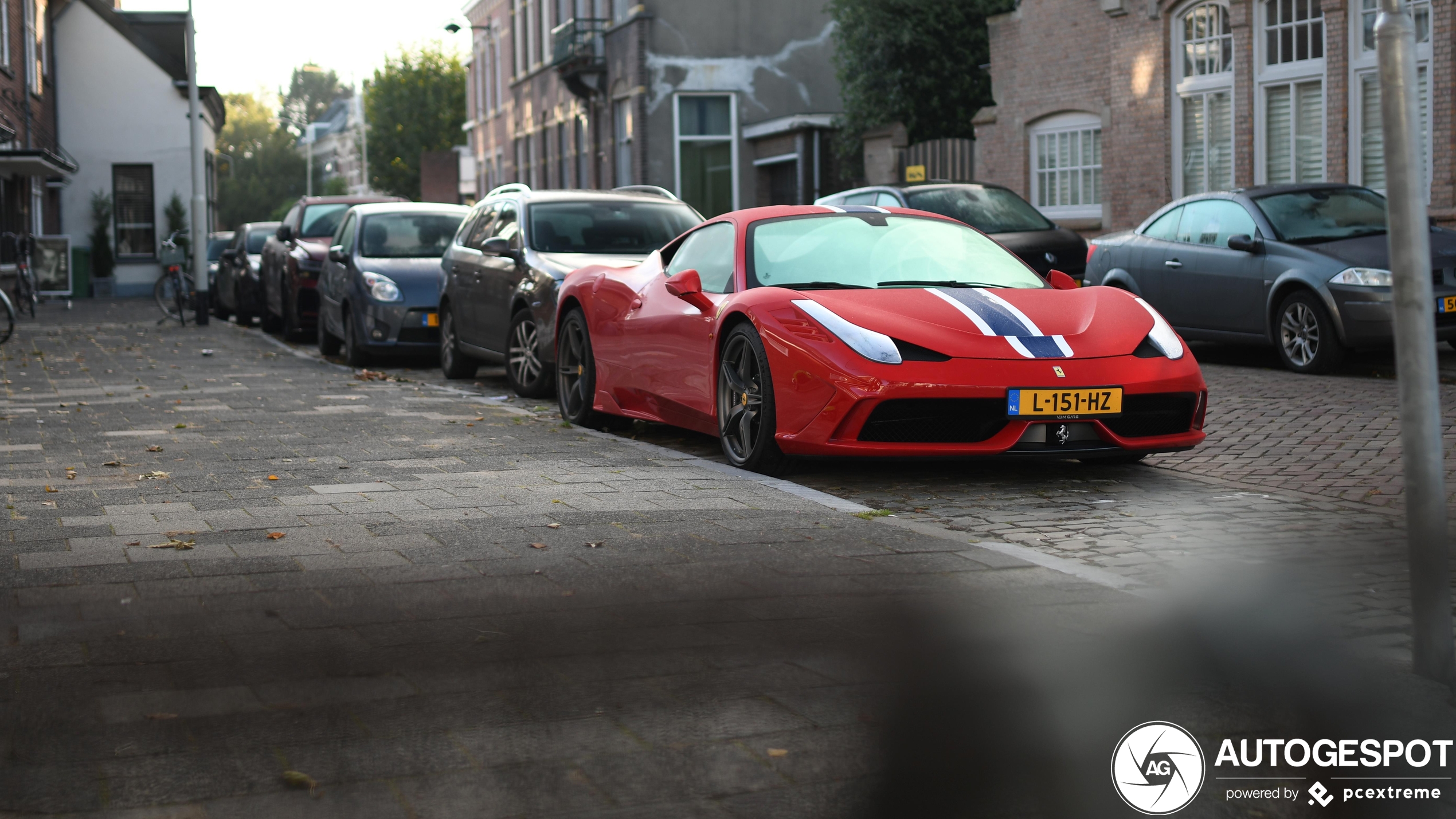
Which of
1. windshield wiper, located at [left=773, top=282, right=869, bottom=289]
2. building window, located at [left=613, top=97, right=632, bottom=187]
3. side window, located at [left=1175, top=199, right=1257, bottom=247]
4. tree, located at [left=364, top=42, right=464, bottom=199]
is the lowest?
windshield wiper, located at [left=773, top=282, right=869, bottom=289]

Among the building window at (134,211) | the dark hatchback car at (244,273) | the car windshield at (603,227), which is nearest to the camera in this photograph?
the car windshield at (603,227)

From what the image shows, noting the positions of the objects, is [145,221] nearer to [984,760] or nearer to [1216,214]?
[1216,214]

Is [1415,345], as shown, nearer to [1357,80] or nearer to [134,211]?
[1357,80]

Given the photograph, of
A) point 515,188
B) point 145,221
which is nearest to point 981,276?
point 515,188

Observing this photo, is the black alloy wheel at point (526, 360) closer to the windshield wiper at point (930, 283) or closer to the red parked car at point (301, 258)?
the windshield wiper at point (930, 283)

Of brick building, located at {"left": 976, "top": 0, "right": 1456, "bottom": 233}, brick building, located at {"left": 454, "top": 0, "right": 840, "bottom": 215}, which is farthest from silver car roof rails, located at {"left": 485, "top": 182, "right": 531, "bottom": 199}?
brick building, located at {"left": 454, "top": 0, "right": 840, "bottom": 215}

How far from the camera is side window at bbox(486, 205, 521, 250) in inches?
491

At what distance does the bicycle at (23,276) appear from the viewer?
28.3 metres

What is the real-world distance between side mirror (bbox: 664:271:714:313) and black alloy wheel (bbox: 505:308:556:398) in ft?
10.5

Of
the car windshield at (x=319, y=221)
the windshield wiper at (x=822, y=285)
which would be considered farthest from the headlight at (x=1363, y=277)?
the car windshield at (x=319, y=221)

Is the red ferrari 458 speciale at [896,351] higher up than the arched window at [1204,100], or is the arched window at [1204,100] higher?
the arched window at [1204,100]

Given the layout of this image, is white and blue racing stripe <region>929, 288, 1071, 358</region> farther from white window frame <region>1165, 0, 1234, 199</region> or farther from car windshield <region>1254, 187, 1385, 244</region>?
white window frame <region>1165, 0, 1234, 199</region>

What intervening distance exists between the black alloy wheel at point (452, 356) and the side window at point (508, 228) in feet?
3.40

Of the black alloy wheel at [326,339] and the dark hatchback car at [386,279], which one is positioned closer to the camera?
the dark hatchback car at [386,279]
